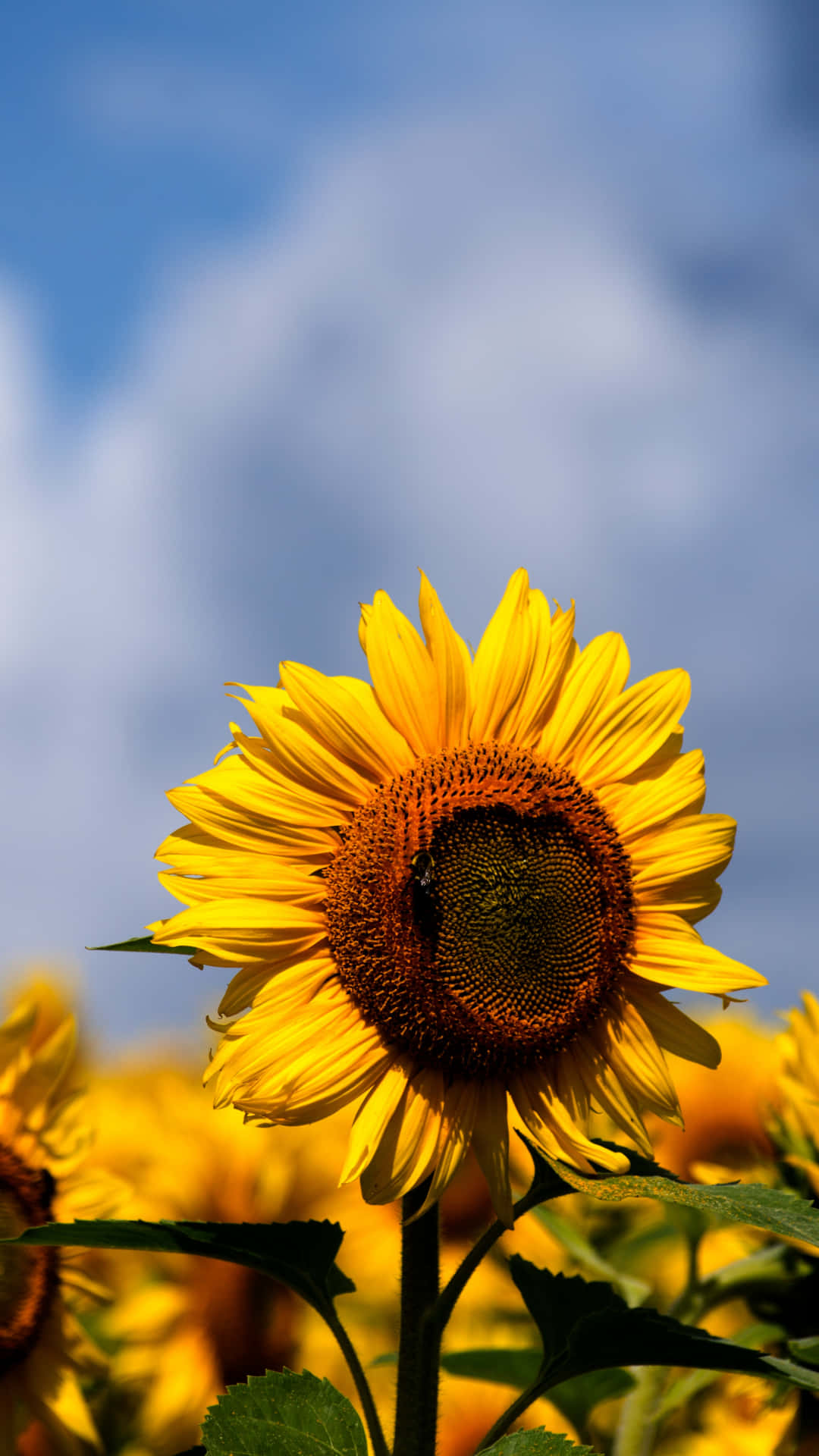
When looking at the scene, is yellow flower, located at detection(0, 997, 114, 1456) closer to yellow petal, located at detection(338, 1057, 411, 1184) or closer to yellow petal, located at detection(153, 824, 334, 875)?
yellow petal, located at detection(153, 824, 334, 875)

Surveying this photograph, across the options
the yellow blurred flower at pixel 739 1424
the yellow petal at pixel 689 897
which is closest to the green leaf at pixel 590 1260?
the yellow blurred flower at pixel 739 1424

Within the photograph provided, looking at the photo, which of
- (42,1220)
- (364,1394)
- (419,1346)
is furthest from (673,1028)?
(42,1220)

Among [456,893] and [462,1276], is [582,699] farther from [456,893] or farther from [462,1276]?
[462,1276]

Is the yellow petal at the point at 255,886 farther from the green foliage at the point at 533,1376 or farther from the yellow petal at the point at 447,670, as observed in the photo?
the green foliage at the point at 533,1376

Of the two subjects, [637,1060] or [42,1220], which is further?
[42,1220]

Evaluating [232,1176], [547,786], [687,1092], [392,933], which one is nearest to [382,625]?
[547,786]

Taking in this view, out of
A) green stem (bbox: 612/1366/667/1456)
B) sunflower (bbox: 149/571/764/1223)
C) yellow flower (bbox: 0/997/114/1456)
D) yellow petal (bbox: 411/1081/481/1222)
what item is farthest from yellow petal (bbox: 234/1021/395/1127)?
green stem (bbox: 612/1366/667/1456)
